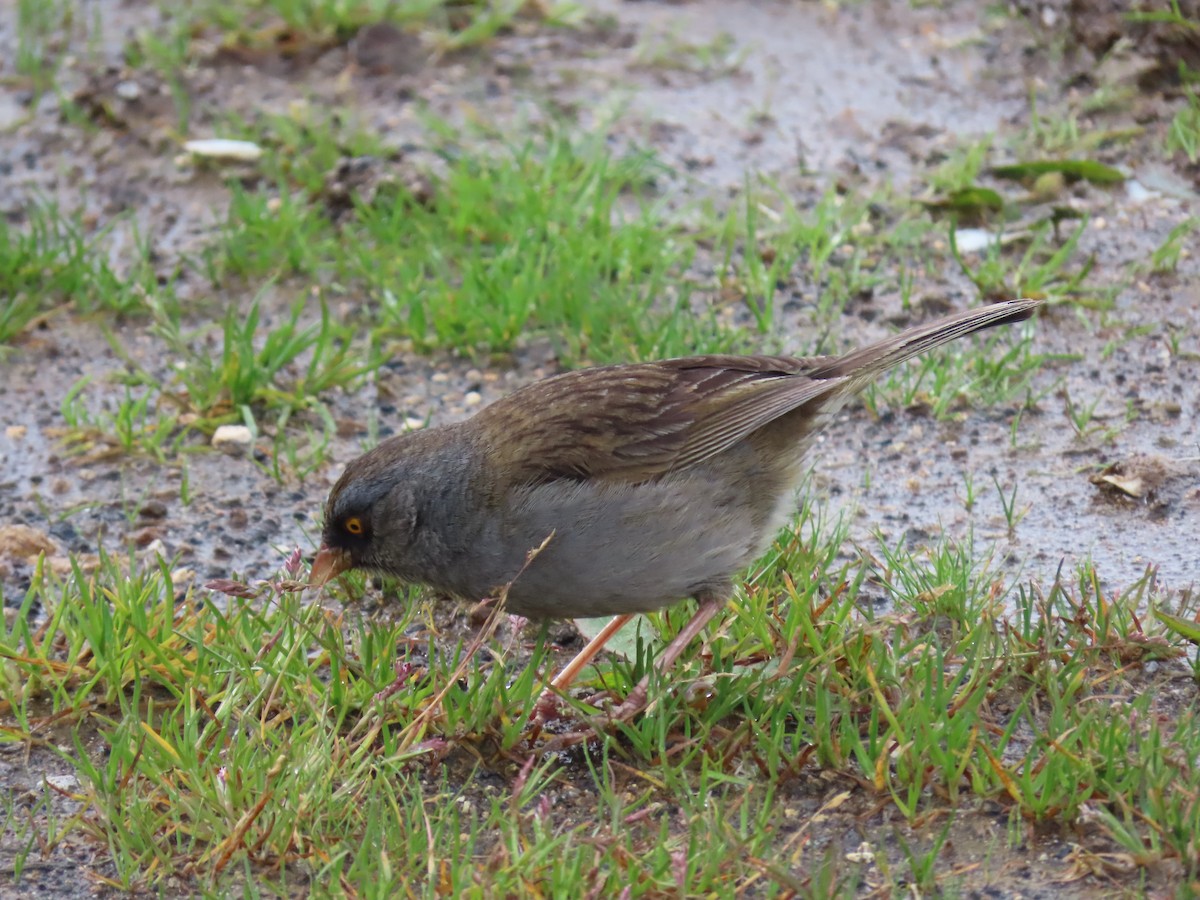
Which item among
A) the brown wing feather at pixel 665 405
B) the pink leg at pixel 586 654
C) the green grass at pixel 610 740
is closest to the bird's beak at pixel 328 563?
the green grass at pixel 610 740

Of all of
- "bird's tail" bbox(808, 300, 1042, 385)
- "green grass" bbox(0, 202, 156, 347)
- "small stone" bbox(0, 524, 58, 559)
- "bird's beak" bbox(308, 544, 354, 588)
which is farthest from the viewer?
"green grass" bbox(0, 202, 156, 347)

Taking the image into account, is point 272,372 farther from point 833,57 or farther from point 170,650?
point 833,57

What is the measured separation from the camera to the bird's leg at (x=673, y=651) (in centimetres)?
439

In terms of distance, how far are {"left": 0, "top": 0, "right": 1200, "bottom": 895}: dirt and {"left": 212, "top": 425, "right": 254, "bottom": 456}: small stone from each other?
0.15ft

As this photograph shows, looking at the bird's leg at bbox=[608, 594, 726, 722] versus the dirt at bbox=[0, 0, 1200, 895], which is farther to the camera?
the dirt at bbox=[0, 0, 1200, 895]

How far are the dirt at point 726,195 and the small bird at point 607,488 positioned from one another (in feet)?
2.23

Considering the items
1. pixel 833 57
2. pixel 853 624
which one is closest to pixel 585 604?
pixel 853 624

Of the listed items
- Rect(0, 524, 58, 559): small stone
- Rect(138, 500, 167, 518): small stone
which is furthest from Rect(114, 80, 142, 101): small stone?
Rect(0, 524, 58, 559): small stone

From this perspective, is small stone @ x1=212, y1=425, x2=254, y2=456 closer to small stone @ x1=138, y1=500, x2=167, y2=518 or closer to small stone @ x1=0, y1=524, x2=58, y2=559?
small stone @ x1=138, y1=500, x2=167, y2=518

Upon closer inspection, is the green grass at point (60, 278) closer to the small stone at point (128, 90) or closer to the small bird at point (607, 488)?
the small stone at point (128, 90)

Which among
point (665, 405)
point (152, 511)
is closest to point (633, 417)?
point (665, 405)

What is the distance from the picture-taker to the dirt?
5.56 m

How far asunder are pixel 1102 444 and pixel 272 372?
3287mm

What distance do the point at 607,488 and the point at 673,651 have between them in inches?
20.4
